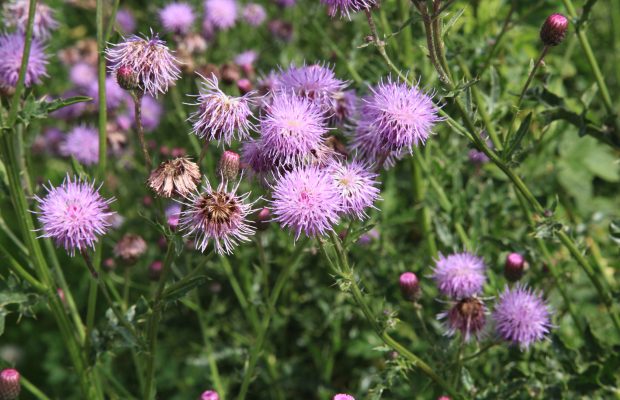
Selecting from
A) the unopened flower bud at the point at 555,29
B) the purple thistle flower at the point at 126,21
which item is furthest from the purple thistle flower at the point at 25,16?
the unopened flower bud at the point at 555,29

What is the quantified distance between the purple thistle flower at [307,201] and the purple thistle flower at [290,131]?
8cm

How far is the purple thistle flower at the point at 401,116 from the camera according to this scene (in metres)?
2.22

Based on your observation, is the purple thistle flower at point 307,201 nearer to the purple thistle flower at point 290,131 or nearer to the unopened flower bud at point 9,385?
the purple thistle flower at point 290,131

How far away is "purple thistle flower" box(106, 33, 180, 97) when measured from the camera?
7.42 feet

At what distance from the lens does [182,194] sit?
2.10m

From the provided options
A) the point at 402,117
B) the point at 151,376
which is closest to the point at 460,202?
the point at 402,117

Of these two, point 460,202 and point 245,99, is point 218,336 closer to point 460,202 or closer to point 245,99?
point 460,202

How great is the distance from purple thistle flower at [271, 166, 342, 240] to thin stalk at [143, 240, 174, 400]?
36 centimetres

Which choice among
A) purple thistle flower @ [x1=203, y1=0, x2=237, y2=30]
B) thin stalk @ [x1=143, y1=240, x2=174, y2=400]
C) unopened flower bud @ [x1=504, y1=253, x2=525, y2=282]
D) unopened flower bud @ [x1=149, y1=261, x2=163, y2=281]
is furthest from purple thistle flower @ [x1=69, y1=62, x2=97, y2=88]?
unopened flower bud @ [x1=504, y1=253, x2=525, y2=282]

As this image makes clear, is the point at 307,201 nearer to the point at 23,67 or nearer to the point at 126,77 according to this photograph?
the point at 126,77

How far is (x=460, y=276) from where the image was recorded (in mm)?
2574

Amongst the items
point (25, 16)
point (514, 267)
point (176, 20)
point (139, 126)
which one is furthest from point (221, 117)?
point (176, 20)

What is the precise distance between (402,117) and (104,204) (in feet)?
3.18

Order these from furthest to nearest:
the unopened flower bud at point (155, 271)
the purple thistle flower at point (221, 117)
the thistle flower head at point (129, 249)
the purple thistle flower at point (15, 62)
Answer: the unopened flower bud at point (155, 271)
the thistle flower head at point (129, 249)
the purple thistle flower at point (15, 62)
the purple thistle flower at point (221, 117)
